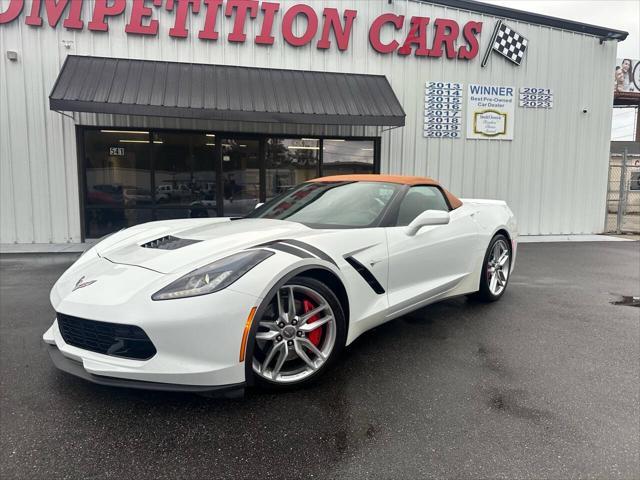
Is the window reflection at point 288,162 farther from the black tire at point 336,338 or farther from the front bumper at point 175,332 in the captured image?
the front bumper at point 175,332

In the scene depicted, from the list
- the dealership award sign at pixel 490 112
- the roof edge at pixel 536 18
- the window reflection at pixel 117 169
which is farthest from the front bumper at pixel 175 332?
the roof edge at pixel 536 18

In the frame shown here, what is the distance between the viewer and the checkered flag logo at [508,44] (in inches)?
425

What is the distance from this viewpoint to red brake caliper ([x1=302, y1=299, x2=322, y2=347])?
9.14 ft

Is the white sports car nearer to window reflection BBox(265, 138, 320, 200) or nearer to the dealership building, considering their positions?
the dealership building

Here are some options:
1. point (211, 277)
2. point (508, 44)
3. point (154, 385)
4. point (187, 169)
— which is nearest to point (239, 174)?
point (187, 169)

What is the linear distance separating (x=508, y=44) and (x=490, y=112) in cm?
169

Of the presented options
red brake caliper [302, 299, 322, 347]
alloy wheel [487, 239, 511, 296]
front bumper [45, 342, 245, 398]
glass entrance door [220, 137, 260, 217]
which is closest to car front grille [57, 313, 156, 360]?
front bumper [45, 342, 245, 398]

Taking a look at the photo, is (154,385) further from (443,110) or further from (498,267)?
(443,110)

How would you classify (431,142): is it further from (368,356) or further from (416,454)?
(416,454)

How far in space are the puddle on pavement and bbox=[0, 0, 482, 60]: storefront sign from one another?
7305 millimetres

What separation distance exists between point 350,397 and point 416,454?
0.63m

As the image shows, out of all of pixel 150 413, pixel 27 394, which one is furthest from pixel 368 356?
pixel 27 394

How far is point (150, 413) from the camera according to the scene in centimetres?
246

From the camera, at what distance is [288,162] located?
10.4 meters
